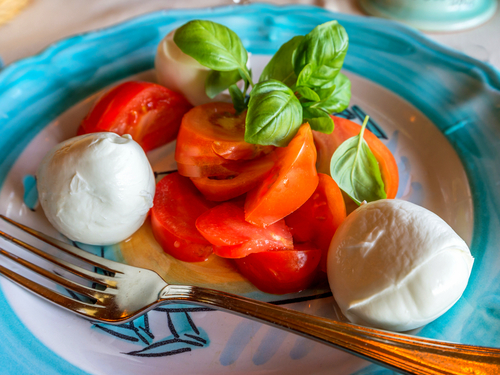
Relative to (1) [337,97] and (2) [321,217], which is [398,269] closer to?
(2) [321,217]

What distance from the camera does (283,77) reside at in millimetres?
934

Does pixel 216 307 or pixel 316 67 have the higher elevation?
pixel 316 67

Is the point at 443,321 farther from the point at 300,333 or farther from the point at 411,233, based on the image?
the point at 300,333

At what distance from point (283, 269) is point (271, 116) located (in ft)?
1.00

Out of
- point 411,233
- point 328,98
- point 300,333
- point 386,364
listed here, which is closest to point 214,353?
point 300,333

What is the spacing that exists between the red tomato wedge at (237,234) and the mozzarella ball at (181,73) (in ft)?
1.34

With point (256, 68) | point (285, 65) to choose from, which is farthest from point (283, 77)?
point (256, 68)

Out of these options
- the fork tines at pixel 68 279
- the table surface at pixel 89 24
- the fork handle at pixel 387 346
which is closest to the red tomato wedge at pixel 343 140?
the fork handle at pixel 387 346

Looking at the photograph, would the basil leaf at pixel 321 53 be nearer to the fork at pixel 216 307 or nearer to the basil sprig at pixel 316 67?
the basil sprig at pixel 316 67

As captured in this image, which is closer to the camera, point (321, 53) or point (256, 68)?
point (321, 53)

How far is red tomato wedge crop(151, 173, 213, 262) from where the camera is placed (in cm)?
80

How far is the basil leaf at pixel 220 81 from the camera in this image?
0.95m

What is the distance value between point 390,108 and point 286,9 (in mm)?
495

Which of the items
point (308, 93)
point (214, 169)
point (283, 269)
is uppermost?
point (308, 93)
